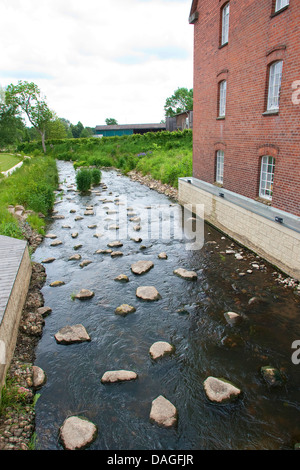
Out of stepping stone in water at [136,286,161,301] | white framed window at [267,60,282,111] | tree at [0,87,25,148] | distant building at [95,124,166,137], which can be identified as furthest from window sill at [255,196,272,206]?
tree at [0,87,25,148]

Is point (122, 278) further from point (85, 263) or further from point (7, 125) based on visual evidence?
point (7, 125)

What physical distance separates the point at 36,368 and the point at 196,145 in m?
12.8

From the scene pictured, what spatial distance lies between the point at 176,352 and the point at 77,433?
88.3 inches

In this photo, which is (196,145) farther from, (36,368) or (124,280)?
(36,368)

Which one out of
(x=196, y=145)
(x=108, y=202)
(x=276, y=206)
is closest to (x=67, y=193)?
(x=108, y=202)

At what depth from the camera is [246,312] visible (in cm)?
678

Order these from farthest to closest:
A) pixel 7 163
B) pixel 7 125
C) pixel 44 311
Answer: pixel 7 125 → pixel 7 163 → pixel 44 311

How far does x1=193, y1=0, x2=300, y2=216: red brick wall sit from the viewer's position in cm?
814

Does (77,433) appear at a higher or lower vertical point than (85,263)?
lower

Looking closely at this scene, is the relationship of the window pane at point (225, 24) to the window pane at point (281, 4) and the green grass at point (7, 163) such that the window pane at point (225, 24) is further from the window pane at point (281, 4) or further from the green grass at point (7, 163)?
the green grass at point (7, 163)

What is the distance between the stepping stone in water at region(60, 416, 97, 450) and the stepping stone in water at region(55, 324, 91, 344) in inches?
72.0

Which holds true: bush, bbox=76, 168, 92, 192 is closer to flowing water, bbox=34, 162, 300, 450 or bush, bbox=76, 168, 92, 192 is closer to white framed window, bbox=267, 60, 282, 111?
flowing water, bbox=34, 162, 300, 450

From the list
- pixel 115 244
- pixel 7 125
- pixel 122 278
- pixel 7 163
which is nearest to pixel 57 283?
pixel 122 278

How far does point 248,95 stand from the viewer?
10078 mm
